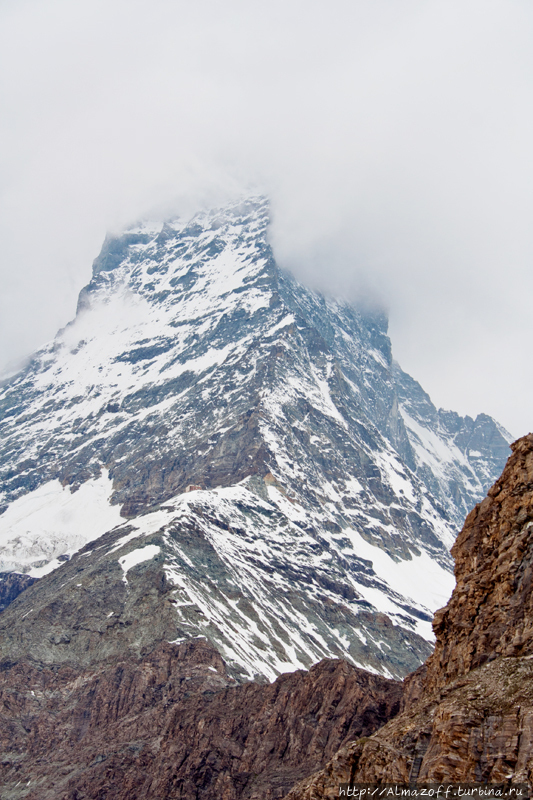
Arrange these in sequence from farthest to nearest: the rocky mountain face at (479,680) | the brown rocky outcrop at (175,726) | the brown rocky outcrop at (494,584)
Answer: the brown rocky outcrop at (175,726) < the brown rocky outcrop at (494,584) < the rocky mountain face at (479,680)

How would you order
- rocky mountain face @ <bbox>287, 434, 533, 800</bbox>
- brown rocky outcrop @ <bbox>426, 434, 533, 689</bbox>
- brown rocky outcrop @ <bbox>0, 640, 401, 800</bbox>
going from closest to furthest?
rocky mountain face @ <bbox>287, 434, 533, 800</bbox>
brown rocky outcrop @ <bbox>426, 434, 533, 689</bbox>
brown rocky outcrop @ <bbox>0, 640, 401, 800</bbox>

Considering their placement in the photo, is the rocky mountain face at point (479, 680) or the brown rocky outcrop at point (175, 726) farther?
the brown rocky outcrop at point (175, 726)

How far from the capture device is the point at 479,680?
4475cm

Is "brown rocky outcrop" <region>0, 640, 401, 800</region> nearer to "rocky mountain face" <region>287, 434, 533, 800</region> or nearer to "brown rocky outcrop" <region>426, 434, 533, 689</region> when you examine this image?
"rocky mountain face" <region>287, 434, 533, 800</region>

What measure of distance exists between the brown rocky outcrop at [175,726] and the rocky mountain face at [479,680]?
30299mm

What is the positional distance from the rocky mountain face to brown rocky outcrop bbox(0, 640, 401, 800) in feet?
99.4

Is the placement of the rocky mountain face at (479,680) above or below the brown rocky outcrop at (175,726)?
below

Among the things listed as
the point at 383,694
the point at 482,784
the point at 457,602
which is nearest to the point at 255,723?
the point at 383,694

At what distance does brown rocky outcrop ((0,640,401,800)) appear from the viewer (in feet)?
290

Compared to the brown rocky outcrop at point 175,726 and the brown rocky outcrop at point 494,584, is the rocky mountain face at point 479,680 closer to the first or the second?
the brown rocky outcrop at point 494,584

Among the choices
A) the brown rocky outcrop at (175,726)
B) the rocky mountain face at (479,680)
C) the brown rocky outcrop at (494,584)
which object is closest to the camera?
the rocky mountain face at (479,680)

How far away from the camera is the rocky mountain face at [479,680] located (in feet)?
129

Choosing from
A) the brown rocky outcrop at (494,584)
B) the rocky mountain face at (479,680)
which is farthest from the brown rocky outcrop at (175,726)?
the brown rocky outcrop at (494,584)

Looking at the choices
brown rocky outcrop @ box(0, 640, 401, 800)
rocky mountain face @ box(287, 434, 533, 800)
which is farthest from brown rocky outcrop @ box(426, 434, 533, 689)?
brown rocky outcrop @ box(0, 640, 401, 800)
